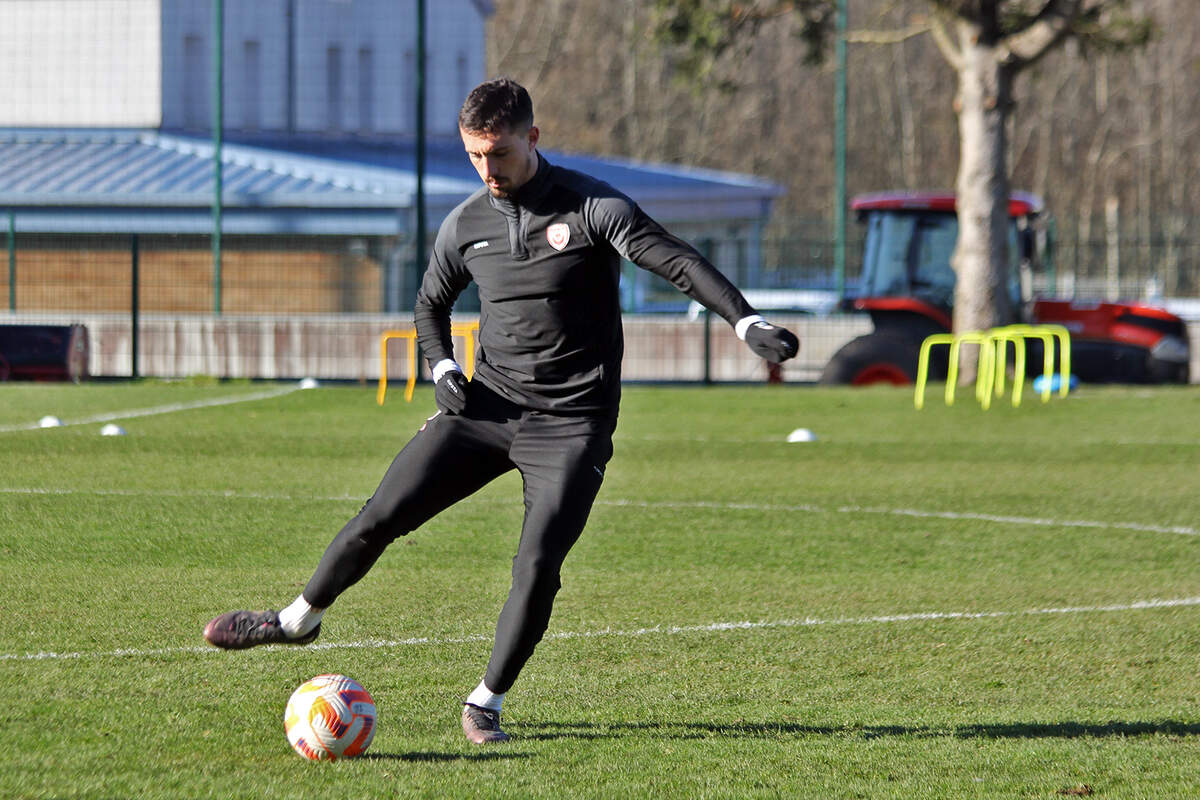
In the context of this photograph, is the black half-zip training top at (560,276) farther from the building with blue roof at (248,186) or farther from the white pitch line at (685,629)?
the building with blue roof at (248,186)

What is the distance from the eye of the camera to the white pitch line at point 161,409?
1525 cm

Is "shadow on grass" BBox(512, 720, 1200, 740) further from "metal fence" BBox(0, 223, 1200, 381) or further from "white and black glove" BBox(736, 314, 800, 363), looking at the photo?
"metal fence" BBox(0, 223, 1200, 381)

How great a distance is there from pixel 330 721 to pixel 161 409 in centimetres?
1305

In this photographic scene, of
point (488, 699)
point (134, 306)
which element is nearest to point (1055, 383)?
point (134, 306)

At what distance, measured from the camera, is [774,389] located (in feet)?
66.8

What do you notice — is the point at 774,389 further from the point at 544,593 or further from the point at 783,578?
the point at 544,593

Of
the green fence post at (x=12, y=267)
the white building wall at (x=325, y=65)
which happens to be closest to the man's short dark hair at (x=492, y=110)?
the green fence post at (x=12, y=267)

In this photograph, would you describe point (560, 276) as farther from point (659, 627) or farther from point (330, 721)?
point (659, 627)

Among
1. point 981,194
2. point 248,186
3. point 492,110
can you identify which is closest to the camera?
point 492,110

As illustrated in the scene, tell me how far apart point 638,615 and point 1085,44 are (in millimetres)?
17151

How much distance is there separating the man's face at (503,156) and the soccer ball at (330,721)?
1.52 m

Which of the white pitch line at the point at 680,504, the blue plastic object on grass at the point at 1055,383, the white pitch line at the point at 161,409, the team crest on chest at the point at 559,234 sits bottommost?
the white pitch line at the point at 161,409

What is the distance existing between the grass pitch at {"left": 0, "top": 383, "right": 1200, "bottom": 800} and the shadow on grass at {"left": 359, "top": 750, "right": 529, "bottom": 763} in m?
0.01

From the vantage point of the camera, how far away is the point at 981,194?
2067 cm
